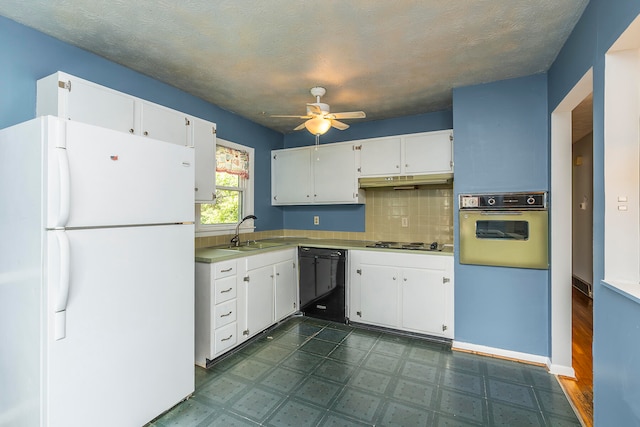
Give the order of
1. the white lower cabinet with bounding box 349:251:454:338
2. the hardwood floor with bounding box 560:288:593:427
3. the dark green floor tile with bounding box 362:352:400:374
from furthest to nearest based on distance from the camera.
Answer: the white lower cabinet with bounding box 349:251:454:338 → the dark green floor tile with bounding box 362:352:400:374 → the hardwood floor with bounding box 560:288:593:427

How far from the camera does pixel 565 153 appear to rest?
2.38 metres

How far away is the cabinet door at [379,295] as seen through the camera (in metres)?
3.10

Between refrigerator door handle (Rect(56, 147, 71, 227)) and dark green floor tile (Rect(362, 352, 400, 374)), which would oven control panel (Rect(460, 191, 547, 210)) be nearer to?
dark green floor tile (Rect(362, 352, 400, 374))

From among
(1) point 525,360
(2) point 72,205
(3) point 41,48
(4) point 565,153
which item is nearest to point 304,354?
(1) point 525,360

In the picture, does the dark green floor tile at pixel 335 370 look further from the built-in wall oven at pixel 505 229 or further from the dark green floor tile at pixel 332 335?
the built-in wall oven at pixel 505 229

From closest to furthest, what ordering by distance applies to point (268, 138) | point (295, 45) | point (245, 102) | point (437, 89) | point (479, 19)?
point (479, 19) < point (295, 45) < point (437, 89) < point (245, 102) < point (268, 138)

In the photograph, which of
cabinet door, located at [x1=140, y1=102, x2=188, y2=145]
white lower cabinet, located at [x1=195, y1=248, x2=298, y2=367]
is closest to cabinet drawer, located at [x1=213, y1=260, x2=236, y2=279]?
white lower cabinet, located at [x1=195, y1=248, x2=298, y2=367]

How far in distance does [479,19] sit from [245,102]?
2.24 metres

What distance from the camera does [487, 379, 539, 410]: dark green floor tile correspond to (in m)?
2.02

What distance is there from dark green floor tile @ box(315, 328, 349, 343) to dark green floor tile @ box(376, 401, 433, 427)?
41.2 inches

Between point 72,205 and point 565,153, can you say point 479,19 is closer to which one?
point 565,153

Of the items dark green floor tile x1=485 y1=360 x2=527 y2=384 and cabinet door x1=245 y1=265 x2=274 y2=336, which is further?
cabinet door x1=245 y1=265 x2=274 y2=336

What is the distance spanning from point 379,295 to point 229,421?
5.98 ft

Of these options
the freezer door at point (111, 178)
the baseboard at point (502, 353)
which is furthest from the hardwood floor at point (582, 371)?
the freezer door at point (111, 178)
